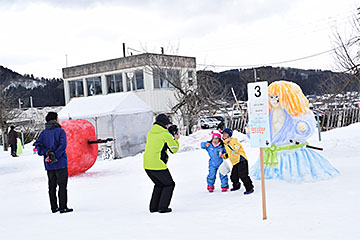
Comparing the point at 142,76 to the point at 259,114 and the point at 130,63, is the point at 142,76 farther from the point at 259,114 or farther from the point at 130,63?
the point at 259,114

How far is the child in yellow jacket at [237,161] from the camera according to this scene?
23.4 ft

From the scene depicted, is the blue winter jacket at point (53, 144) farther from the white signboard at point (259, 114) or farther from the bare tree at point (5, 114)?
the bare tree at point (5, 114)

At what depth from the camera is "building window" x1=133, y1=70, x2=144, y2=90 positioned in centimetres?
2739

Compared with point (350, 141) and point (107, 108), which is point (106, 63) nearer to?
point (107, 108)

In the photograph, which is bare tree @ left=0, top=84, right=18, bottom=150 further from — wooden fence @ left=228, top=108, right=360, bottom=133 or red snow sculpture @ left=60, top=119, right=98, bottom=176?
red snow sculpture @ left=60, top=119, right=98, bottom=176

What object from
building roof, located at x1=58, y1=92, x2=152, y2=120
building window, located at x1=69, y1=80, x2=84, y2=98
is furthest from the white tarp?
building window, located at x1=69, y1=80, x2=84, y2=98

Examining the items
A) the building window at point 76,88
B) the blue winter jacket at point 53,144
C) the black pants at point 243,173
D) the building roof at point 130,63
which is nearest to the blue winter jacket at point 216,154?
the black pants at point 243,173

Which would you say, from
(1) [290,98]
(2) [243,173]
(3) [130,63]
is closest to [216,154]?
(2) [243,173]

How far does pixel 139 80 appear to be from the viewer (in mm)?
27594

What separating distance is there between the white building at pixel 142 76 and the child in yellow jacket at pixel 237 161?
1561 cm

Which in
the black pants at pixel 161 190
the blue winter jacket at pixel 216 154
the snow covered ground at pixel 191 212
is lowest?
the snow covered ground at pixel 191 212

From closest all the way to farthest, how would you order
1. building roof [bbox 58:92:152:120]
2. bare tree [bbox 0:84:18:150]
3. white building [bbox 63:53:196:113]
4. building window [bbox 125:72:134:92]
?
building roof [bbox 58:92:152:120] → white building [bbox 63:53:196:113] → building window [bbox 125:72:134:92] → bare tree [bbox 0:84:18:150]

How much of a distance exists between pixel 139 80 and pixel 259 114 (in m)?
22.3

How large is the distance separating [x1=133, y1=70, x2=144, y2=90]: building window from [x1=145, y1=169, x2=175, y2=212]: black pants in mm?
21419
